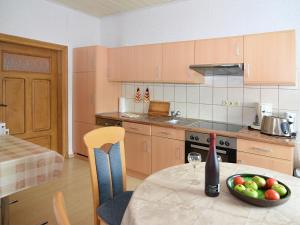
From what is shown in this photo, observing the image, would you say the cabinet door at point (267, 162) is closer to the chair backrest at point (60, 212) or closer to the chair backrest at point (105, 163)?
the chair backrest at point (105, 163)

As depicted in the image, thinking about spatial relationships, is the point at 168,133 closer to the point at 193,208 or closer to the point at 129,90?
the point at 129,90

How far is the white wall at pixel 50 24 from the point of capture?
3225 mm

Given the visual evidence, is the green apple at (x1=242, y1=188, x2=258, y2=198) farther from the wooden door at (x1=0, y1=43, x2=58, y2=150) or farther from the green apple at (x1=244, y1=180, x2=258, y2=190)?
the wooden door at (x1=0, y1=43, x2=58, y2=150)

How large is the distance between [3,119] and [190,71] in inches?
108

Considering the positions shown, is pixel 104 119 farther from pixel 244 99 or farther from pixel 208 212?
pixel 208 212

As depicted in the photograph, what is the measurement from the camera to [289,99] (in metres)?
2.64

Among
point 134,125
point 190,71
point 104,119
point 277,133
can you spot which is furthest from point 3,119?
point 277,133

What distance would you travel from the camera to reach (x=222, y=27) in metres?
3.11

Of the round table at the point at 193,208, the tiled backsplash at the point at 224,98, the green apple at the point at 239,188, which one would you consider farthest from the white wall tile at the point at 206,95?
the green apple at the point at 239,188

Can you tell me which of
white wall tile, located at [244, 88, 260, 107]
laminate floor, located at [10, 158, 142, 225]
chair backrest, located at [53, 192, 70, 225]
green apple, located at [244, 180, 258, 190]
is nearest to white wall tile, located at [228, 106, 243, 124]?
white wall tile, located at [244, 88, 260, 107]

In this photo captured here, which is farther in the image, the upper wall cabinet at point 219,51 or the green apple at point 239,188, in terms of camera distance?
the upper wall cabinet at point 219,51

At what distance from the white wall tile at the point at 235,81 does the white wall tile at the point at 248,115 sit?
33cm

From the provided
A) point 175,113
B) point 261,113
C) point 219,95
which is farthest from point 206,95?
point 261,113

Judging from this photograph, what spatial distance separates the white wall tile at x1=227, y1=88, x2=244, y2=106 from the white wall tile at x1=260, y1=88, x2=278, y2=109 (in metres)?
0.24
